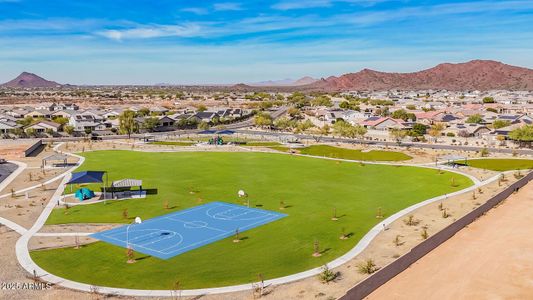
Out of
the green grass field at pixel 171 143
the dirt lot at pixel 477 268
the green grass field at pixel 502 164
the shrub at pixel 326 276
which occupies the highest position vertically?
the green grass field at pixel 502 164

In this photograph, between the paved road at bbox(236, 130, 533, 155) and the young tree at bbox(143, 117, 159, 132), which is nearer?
the paved road at bbox(236, 130, 533, 155)

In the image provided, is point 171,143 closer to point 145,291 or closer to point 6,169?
point 6,169

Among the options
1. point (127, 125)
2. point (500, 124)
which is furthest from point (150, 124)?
point (500, 124)

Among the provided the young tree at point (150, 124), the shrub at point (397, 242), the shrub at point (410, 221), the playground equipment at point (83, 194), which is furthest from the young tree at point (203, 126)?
the shrub at point (397, 242)

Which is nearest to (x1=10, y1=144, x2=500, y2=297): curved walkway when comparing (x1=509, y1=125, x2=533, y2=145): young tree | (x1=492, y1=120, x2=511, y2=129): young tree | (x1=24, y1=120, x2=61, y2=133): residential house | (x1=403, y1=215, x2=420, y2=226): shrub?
(x1=403, y1=215, x2=420, y2=226): shrub

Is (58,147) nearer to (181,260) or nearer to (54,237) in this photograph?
(54,237)

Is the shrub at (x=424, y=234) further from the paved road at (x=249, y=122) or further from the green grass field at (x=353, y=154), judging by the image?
the paved road at (x=249, y=122)

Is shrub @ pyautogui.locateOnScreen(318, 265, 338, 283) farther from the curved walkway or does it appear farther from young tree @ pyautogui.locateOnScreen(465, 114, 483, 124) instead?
young tree @ pyautogui.locateOnScreen(465, 114, 483, 124)
